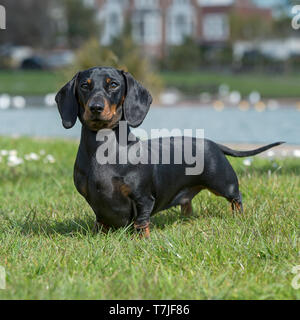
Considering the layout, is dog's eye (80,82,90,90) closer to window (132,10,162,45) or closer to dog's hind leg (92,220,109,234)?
dog's hind leg (92,220,109,234)

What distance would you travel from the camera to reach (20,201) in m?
4.92

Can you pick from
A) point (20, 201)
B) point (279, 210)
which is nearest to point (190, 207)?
point (279, 210)

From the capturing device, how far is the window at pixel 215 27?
56.1 meters

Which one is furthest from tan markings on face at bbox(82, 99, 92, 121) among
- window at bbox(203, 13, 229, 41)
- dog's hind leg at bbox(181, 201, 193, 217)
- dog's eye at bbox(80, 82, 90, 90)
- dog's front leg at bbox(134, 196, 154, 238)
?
window at bbox(203, 13, 229, 41)

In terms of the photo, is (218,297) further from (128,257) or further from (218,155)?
(218,155)

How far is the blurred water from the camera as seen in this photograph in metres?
9.86

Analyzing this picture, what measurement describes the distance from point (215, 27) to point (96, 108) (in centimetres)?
5587

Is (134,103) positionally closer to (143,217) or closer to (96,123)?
(96,123)

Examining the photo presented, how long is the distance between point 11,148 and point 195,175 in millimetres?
3821

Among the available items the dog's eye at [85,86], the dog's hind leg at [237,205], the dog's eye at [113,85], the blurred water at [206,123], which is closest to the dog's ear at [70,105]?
the dog's eye at [85,86]

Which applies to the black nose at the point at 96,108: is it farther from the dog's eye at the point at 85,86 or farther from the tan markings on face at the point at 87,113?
the dog's eye at the point at 85,86

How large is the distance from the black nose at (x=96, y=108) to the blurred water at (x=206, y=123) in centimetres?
595

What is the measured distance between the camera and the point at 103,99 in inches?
131

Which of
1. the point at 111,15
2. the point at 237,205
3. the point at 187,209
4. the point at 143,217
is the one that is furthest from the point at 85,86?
A: the point at 111,15
